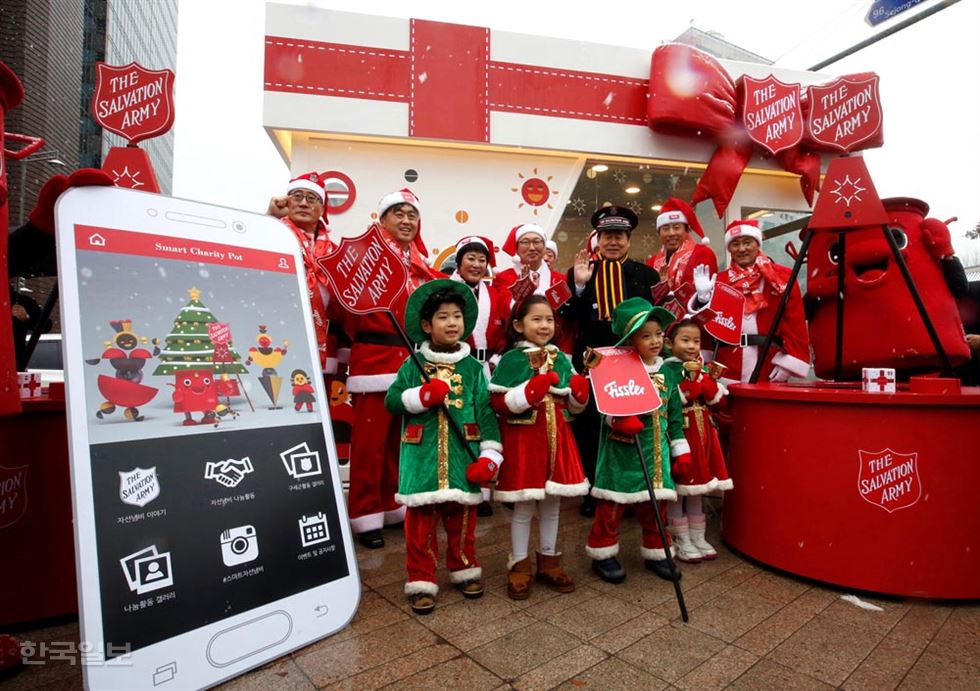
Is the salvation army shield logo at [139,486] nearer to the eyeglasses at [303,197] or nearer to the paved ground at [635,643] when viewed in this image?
the paved ground at [635,643]

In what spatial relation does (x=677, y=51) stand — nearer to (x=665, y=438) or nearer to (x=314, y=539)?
(x=665, y=438)

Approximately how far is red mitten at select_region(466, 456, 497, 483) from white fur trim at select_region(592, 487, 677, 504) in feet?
2.14

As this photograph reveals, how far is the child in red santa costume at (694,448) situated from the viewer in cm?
295

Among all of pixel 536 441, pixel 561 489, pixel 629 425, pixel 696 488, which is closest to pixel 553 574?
pixel 561 489

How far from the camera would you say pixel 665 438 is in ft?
9.22

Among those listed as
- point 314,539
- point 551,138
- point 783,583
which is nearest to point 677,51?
point 551,138

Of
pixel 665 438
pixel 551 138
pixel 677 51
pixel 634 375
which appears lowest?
pixel 665 438

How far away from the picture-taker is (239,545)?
178 cm

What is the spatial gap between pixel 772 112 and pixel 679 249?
4036 mm

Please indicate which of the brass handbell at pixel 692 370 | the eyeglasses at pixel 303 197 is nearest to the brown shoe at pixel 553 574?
the brass handbell at pixel 692 370

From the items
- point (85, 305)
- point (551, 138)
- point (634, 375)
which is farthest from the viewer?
point (551, 138)

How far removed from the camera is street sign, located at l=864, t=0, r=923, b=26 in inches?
295

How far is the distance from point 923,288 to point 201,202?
4115 mm

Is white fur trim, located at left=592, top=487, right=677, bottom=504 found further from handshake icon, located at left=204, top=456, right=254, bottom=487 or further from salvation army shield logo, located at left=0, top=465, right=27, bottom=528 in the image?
salvation army shield logo, located at left=0, top=465, right=27, bottom=528
